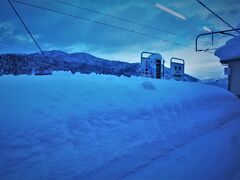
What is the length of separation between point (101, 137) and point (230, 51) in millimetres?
15126

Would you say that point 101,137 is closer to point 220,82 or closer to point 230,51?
point 230,51

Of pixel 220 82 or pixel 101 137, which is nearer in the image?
pixel 101 137

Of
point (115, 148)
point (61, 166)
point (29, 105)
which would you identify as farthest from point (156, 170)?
point (29, 105)

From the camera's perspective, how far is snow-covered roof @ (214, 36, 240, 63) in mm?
15913

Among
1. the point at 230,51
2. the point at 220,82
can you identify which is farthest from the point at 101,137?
the point at 220,82

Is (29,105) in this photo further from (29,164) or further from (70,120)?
(29,164)

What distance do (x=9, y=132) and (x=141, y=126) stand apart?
2.36 metres

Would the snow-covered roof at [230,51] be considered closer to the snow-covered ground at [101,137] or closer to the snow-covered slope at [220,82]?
the snow-covered slope at [220,82]

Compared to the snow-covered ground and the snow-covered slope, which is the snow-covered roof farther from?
the snow-covered ground

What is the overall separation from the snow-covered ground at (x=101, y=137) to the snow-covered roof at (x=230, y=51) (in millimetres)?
11173

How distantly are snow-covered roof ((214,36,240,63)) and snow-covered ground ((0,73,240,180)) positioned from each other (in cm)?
1117

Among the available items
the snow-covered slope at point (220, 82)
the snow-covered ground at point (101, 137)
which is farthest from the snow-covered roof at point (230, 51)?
the snow-covered ground at point (101, 137)

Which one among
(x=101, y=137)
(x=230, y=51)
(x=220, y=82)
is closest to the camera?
(x=101, y=137)

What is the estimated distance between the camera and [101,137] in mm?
3834
